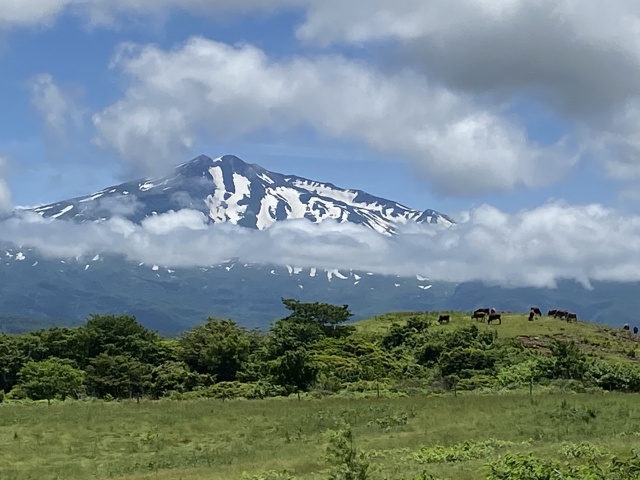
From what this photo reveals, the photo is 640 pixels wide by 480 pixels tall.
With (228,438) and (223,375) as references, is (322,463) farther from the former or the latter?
(223,375)

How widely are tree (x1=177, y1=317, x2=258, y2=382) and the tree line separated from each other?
0.08m

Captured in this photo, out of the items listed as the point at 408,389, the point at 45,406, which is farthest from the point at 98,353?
the point at 408,389

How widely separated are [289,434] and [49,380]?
30.5m

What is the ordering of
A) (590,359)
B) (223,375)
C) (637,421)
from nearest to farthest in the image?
1. (637,421)
2. (590,359)
3. (223,375)

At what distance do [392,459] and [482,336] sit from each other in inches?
1484

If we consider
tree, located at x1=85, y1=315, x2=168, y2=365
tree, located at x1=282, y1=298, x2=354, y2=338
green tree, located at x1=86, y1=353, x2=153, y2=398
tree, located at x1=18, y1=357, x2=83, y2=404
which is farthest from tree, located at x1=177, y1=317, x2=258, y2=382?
tree, located at x1=18, y1=357, x2=83, y2=404

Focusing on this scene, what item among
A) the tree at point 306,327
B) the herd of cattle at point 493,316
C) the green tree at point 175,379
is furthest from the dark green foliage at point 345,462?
the herd of cattle at point 493,316

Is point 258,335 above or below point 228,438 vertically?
above

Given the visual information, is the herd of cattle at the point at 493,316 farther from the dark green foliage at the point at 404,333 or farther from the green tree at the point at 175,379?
the green tree at the point at 175,379

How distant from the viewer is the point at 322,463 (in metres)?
22.2

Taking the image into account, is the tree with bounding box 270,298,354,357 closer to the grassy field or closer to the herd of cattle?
the herd of cattle

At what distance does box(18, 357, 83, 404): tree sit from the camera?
54438 mm

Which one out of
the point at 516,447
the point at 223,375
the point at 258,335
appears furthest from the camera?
the point at 258,335

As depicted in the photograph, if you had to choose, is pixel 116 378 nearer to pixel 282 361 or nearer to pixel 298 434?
pixel 282 361
